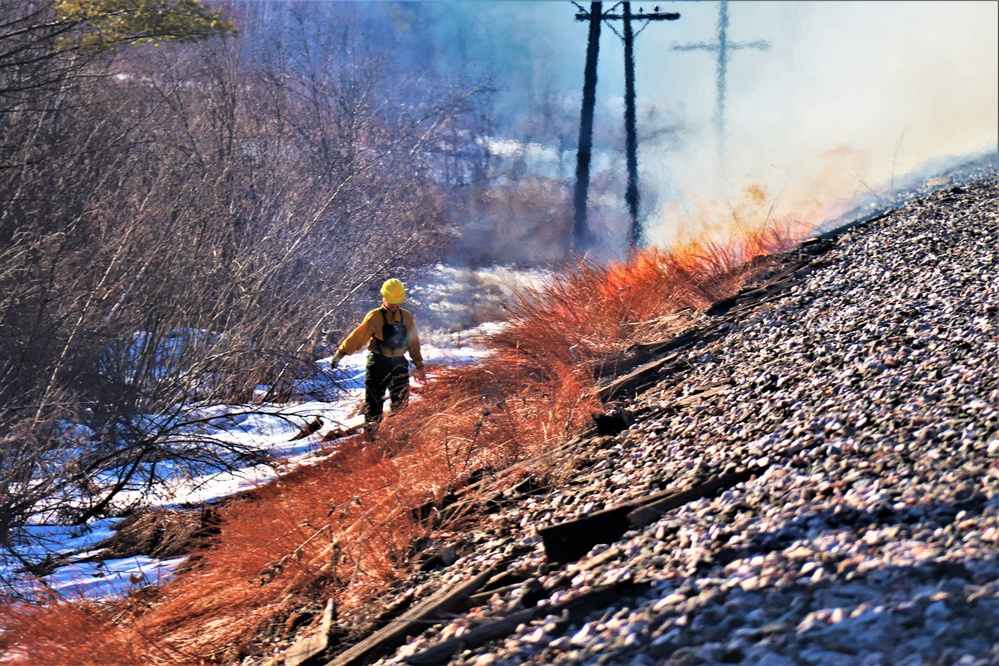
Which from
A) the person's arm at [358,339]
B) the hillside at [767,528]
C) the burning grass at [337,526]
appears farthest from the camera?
the person's arm at [358,339]

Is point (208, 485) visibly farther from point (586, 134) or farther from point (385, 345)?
point (586, 134)

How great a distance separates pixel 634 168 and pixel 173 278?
13.2 metres

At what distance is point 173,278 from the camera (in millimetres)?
9688

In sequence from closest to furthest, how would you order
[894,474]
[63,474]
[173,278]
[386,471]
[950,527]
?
[950,527] → [894,474] → [386,471] → [63,474] → [173,278]

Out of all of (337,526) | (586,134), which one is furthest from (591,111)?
(337,526)

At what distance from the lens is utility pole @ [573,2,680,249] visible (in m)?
20.3

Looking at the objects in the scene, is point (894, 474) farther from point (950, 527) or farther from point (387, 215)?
point (387, 215)

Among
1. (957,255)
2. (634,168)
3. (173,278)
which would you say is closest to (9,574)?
(173,278)

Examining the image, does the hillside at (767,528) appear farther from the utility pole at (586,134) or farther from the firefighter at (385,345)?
the utility pole at (586,134)

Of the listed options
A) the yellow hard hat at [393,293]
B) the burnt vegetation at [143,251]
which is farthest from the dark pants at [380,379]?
the burnt vegetation at [143,251]

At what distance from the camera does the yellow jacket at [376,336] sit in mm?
8758

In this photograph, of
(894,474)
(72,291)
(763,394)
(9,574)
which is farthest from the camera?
(72,291)

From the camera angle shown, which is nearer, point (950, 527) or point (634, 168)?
point (950, 527)

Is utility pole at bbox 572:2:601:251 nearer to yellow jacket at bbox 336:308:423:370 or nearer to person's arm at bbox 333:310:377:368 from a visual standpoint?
yellow jacket at bbox 336:308:423:370
